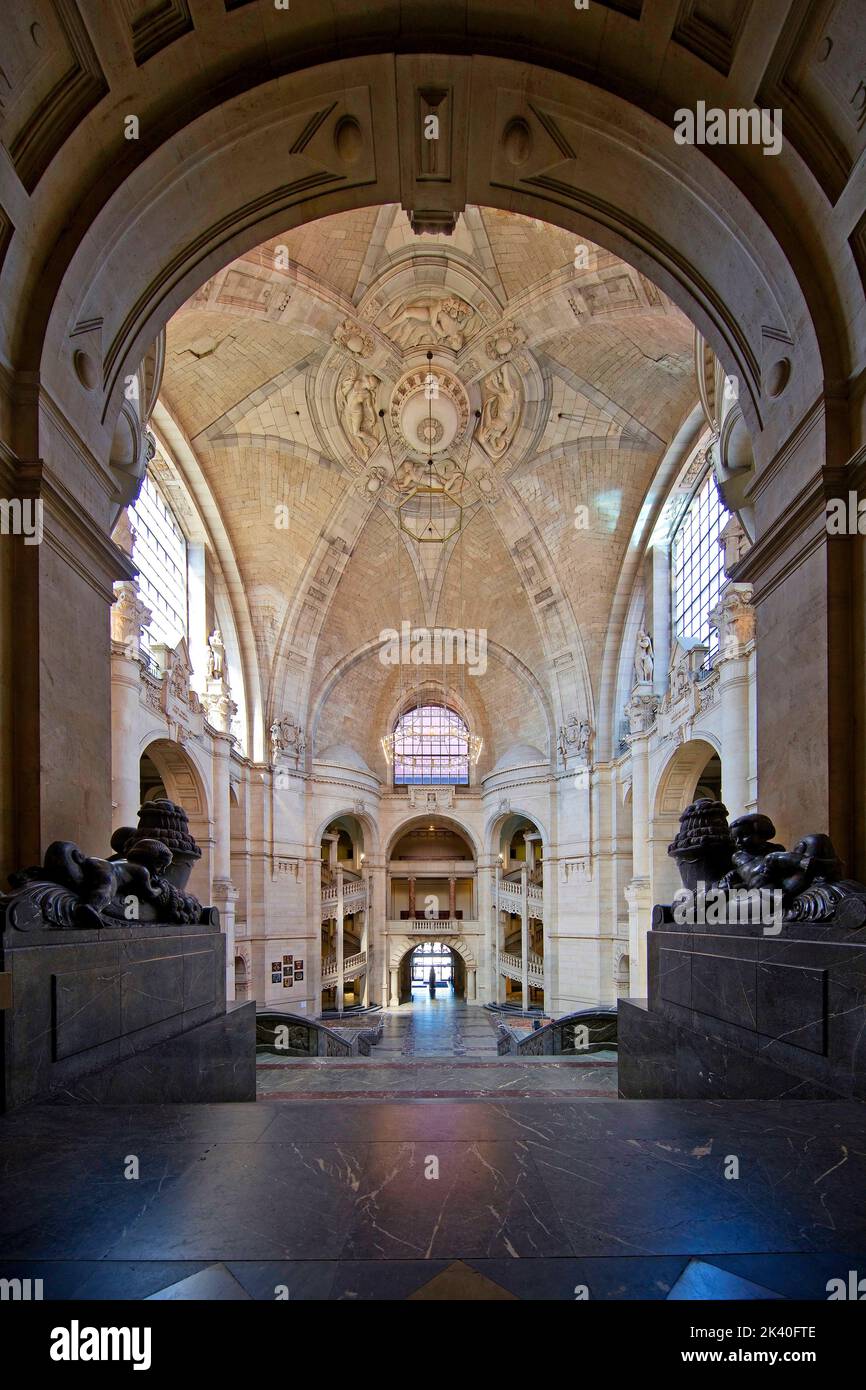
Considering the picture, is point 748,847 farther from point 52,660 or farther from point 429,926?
point 429,926

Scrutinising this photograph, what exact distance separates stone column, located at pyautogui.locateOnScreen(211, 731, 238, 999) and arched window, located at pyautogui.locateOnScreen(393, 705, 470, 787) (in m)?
11.5

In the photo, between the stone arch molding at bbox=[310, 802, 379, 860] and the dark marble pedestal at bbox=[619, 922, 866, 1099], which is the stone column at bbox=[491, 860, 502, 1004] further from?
the dark marble pedestal at bbox=[619, 922, 866, 1099]

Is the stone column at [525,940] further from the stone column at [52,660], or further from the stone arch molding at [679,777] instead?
the stone column at [52,660]

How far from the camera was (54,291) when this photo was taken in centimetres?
572

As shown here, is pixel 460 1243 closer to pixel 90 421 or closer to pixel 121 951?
pixel 121 951

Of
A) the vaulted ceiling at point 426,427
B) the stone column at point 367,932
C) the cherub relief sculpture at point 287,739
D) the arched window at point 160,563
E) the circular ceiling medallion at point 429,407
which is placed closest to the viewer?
the vaulted ceiling at point 426,427

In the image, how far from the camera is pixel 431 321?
17.8 meters

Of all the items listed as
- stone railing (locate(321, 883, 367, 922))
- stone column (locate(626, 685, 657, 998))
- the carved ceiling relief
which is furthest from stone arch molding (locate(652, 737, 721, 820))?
stone railing (locate(321, 883, 367, 922))

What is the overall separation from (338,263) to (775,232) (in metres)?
12.2

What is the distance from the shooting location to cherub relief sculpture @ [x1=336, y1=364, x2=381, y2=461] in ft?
61.1

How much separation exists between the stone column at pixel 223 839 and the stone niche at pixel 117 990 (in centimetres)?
1144
